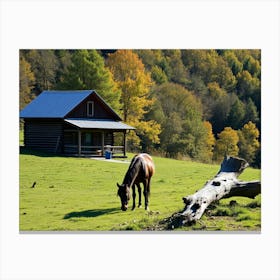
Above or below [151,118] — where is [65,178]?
below

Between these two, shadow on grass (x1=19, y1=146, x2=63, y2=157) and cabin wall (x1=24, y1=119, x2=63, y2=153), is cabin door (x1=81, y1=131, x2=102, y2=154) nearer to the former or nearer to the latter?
cabin wall (x1=24, y1=119, x2=63, y2=153)

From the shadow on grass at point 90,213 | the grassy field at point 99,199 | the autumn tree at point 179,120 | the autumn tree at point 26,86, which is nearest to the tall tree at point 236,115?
the autumn tree at point 179,120

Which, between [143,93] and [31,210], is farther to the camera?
[143,93]

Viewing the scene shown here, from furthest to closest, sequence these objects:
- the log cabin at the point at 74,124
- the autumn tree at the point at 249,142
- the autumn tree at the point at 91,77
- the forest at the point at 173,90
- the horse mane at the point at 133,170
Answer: the log cabin at the point at 74,124, the autumn tree at the point at 91,77, the forest at the point at 173,90, the autumn tree at the point at 249,142, the horse mane at the point at 133,170

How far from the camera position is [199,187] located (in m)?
17.8

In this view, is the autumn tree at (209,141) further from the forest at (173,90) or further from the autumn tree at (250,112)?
the autumn tree at (250,112)

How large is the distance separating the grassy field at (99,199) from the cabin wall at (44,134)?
0.77m

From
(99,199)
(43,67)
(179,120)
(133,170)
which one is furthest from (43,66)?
(179,120)

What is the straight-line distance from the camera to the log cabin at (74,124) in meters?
20.5
